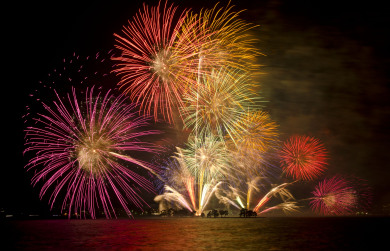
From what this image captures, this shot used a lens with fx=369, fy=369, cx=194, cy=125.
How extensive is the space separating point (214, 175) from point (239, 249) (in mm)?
21798

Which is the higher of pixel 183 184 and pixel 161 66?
pixel 161 66

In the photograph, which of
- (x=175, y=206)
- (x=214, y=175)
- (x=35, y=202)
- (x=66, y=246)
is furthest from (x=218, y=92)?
(x=35, y=202)

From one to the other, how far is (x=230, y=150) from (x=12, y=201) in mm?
48413

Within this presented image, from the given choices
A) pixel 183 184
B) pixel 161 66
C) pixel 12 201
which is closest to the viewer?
pixel 161 66

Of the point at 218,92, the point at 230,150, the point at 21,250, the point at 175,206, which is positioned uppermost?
the point at 218,92

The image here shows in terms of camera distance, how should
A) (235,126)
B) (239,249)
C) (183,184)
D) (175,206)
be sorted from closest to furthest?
(239,249) < (235,126) < (183,184) < (175,206)

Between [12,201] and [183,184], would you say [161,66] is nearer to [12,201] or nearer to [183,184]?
[183,184]

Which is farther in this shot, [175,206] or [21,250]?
[175,206]

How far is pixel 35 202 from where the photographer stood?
65188mm

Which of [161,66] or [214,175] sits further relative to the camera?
[214,175]

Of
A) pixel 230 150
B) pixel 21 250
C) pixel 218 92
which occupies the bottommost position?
pixel 21 250

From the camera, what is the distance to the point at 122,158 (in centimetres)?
2936

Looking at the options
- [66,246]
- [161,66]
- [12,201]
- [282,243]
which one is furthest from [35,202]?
[282,243]

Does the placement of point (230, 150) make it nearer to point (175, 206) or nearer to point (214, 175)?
point (214, 175)
